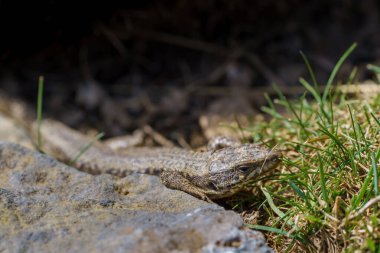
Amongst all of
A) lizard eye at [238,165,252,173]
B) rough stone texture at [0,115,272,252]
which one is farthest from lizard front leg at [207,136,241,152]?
rough stone texture at [0,115,272,252]

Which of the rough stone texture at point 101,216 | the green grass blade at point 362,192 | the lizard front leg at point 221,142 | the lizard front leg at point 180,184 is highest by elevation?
the rough stone texture at point 101,216

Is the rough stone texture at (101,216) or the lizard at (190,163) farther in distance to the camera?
the lizard at (190,163)

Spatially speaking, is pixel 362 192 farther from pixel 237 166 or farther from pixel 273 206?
pixel 237 166

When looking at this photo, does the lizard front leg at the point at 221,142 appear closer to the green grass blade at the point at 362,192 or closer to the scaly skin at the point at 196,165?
the scaly skin at the point at 196,165

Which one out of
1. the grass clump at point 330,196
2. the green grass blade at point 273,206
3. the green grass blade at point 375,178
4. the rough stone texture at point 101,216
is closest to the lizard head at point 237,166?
the grass clump at point 330,196

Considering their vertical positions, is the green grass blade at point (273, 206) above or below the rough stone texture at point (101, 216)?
below

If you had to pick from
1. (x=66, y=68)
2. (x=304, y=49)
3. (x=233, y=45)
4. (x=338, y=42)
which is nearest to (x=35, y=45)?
(x=66, y=68)

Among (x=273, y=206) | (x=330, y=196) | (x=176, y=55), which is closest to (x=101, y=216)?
(x=273, y=206)
